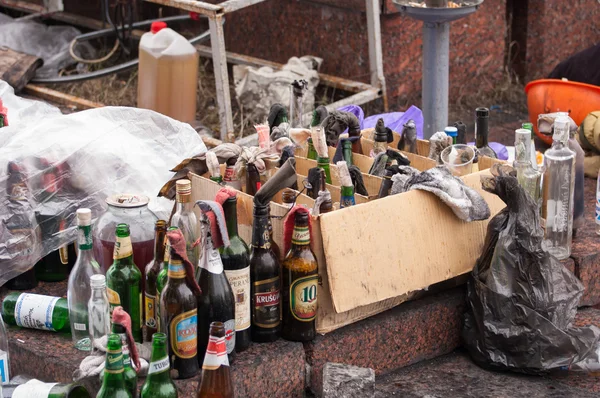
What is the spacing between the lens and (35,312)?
124 inches

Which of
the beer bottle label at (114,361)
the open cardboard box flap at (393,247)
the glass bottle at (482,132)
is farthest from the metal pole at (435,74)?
the beer bottle label at (114,361)

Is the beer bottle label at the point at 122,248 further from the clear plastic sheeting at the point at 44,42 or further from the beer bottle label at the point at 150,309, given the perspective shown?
the clear plastic sheeting at the point at 44,42

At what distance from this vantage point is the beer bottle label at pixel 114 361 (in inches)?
93.4

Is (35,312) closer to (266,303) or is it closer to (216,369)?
(266,303)

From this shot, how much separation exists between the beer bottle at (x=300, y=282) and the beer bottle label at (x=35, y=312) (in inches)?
32.0

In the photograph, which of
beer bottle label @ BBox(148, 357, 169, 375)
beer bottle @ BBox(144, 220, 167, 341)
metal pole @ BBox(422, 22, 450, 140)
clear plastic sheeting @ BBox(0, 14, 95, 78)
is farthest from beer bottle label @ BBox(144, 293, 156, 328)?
clear plastic sheeting @ BBox(0, 14, 95, 78)

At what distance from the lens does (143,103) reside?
5.80m

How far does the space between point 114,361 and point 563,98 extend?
147 inches

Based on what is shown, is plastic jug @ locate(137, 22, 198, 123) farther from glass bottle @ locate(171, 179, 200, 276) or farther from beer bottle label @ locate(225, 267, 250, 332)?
beer bottle label @ locate(225, 267, 250, 332)

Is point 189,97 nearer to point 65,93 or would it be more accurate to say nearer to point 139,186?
point 65,93

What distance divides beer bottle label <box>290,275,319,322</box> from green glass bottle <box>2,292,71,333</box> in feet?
2.60

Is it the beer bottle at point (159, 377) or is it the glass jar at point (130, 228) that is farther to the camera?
the glass jar at point (130, 228)

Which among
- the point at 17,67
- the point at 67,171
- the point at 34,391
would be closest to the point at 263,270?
the point at 34,391

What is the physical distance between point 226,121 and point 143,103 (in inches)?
33.7
